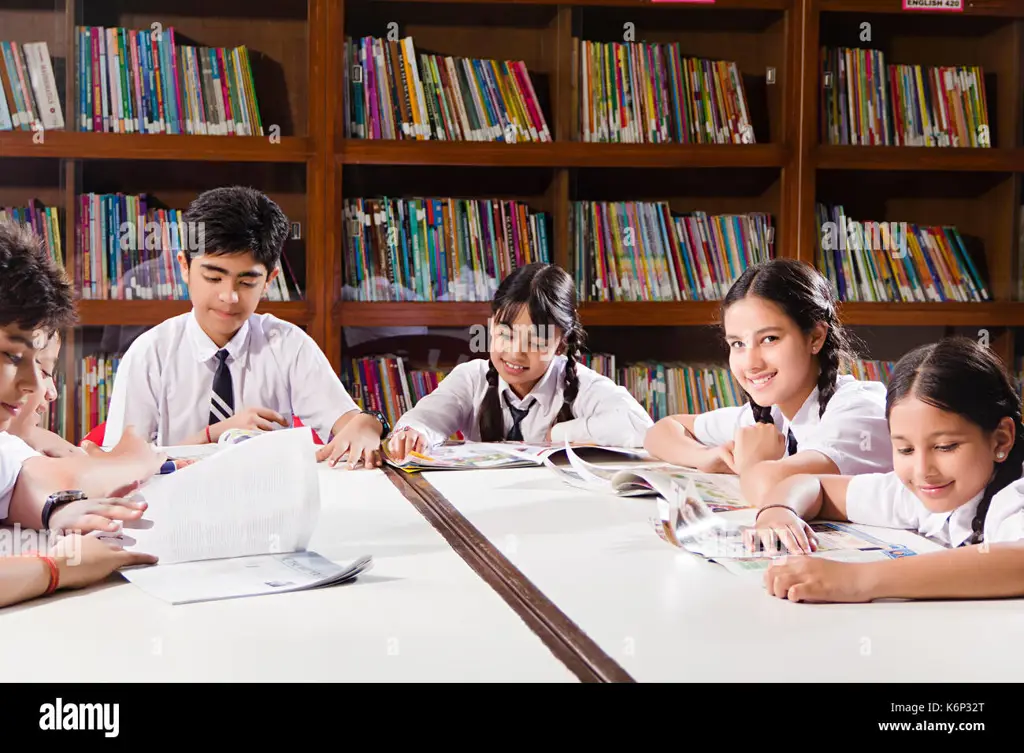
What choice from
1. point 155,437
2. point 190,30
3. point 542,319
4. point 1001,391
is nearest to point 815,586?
point 1001,391

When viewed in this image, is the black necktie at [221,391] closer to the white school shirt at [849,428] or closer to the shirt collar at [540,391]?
the shirt collar at [540,391]

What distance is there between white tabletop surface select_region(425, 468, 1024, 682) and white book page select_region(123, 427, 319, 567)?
10.0 inches

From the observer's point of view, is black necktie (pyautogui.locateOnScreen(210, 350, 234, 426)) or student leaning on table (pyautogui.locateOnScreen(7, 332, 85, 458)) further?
black necktie (pyautogui.locateOnScreen(210, 350, 234, 426))

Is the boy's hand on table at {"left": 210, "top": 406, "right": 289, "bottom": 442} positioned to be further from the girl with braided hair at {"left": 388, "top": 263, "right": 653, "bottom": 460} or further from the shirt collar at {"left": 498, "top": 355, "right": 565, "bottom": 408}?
the shirt collar at {"left": 498, "top": 355, "right": 565, "bottom": 408}

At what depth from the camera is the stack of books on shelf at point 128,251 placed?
275 cm

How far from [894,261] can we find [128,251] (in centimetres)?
220

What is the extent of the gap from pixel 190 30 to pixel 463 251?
965 mm

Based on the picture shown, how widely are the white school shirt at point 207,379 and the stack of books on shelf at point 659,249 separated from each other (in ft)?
2.95

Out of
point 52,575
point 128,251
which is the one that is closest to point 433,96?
point 128,251

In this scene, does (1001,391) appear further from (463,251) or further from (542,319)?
(463,251)

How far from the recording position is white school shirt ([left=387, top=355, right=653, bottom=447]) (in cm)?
223

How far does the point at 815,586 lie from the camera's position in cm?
102

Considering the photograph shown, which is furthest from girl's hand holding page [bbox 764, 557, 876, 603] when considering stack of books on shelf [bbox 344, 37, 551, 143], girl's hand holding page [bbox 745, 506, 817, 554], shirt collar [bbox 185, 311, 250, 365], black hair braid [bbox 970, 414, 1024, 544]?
stack of books on shelf [bbox 344, 37, 551, 143]
